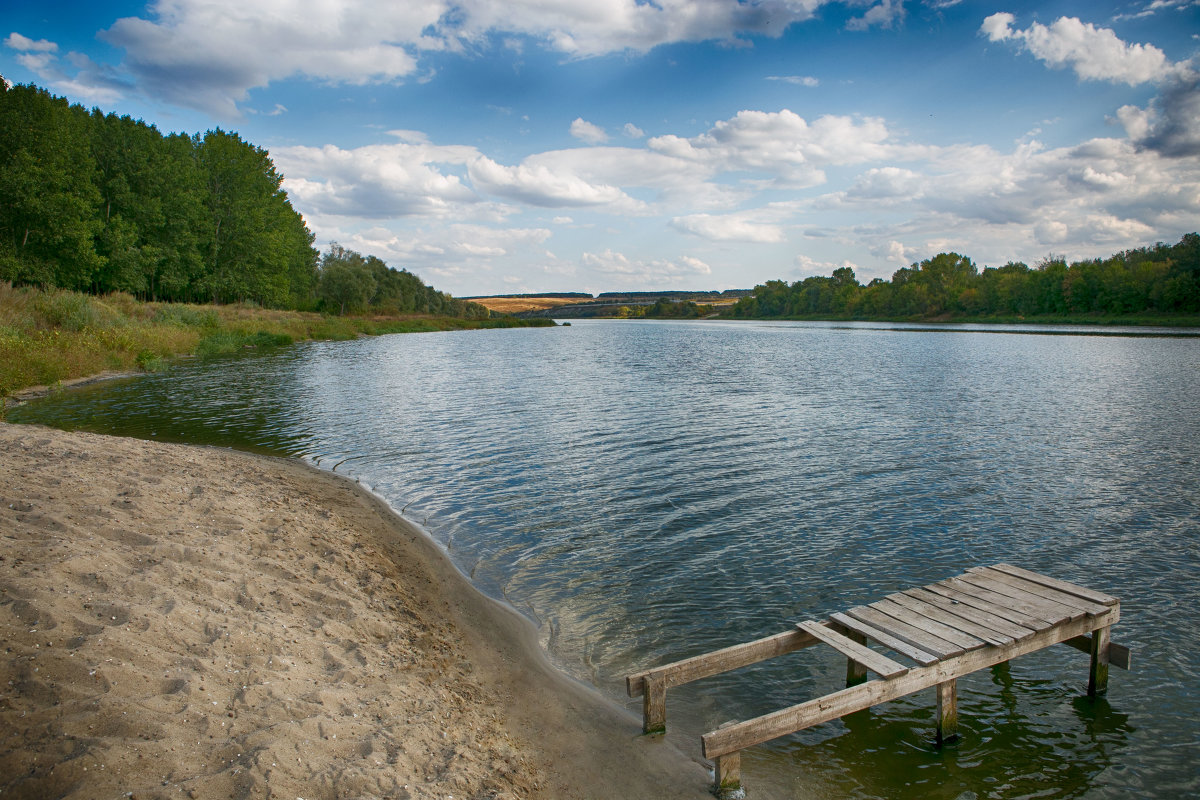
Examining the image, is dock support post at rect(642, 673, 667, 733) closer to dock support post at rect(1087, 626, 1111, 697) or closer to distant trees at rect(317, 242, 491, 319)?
dock support post at rect(1087, 626, 1111, 697)

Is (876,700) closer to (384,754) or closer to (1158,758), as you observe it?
(1158,758)

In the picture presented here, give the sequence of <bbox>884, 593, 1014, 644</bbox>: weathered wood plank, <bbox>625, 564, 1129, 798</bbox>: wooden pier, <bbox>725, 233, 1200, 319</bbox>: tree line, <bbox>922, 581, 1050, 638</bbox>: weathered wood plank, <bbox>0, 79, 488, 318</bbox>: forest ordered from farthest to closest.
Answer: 1. <bbox>725, 233, 1200, 319</bbox>: tree line
2. <bbox>0, 79, 488, 318</bbox>: forest
3. <bbox>922, 581, 1050, 638</bbox>: weathered wood plank
4. <bbox>884, 593, 1014, 644</bbox>: weathered wood plank
5. <bbox>625, 564, 1129, 798</bbox>: wooden pier

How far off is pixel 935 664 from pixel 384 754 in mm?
4860

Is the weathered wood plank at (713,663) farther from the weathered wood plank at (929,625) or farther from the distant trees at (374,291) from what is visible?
the distant trees at (374,291)

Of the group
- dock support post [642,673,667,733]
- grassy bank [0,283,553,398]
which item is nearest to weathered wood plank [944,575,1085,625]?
dock support post [642,673,667,733]

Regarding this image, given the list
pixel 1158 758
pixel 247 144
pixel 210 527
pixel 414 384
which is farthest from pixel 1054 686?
pixel 247 144

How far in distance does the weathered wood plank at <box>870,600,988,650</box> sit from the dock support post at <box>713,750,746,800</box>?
100 inches

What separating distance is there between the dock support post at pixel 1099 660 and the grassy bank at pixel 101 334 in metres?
29.0

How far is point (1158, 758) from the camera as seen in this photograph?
597 cm

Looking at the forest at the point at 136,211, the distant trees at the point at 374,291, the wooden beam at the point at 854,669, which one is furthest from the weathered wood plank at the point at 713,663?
the distant trees at the point at 374,291

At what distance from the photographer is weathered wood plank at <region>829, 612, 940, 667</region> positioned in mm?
6016

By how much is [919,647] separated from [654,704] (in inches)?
104

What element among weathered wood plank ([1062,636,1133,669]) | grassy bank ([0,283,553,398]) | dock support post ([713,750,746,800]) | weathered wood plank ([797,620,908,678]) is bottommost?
dock support post ([713,750,746,800])

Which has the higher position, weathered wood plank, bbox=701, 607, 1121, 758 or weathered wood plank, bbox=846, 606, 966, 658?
weathered wood plank, bbox=846, 606, 966, 658
